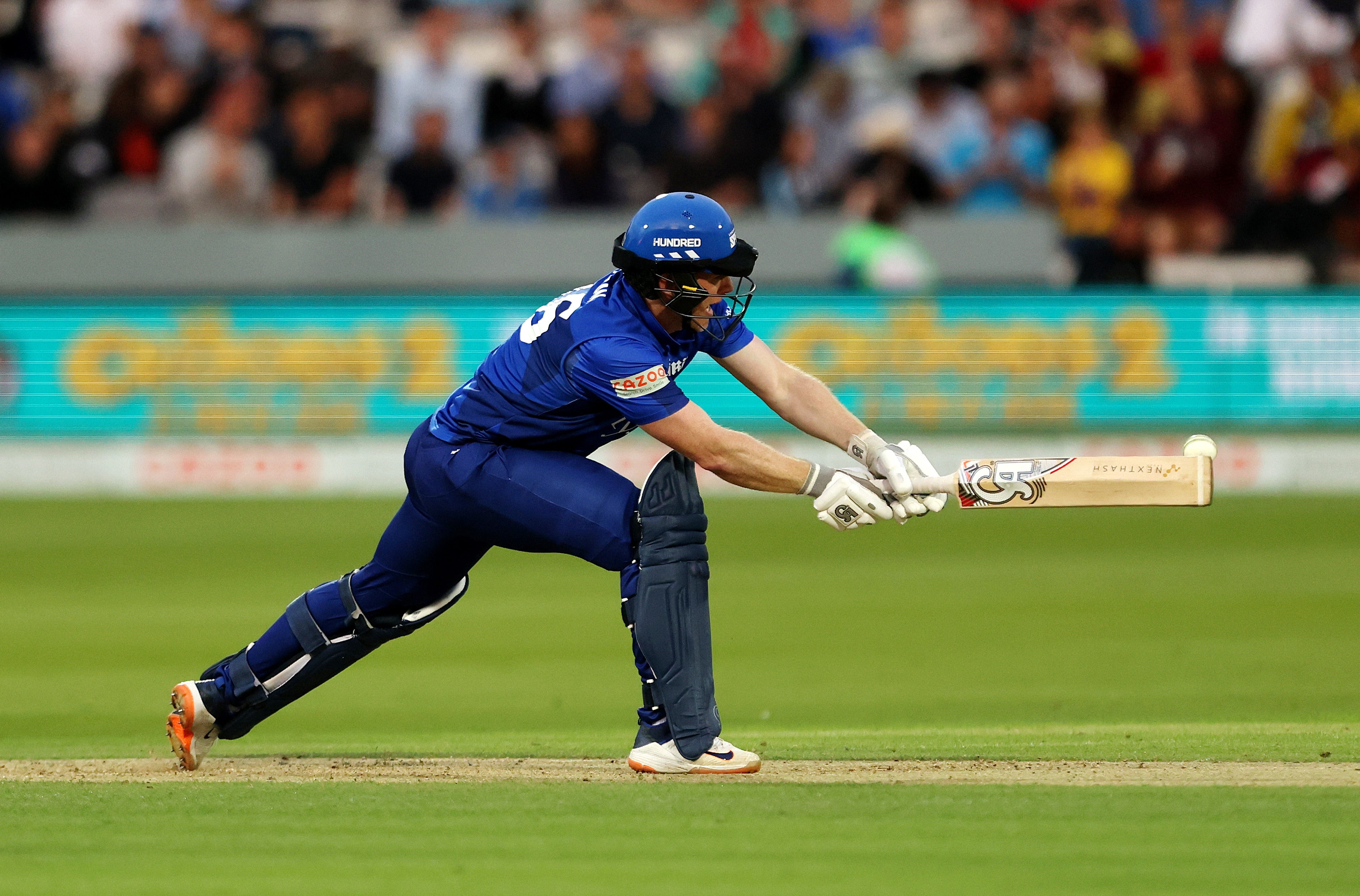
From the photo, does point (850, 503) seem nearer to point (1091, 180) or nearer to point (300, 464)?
point (300, 464)

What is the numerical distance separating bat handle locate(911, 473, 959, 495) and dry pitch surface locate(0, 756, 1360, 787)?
0.76m

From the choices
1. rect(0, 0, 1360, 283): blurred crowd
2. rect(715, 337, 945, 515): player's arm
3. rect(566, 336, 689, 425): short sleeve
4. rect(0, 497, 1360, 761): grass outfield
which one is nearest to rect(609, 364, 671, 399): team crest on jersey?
rect(566, 336, 689, 425): short sleeve

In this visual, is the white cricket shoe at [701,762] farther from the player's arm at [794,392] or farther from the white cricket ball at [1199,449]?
the white cricket ball at [1199,449]

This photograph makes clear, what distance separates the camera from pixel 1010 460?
18.6 ft

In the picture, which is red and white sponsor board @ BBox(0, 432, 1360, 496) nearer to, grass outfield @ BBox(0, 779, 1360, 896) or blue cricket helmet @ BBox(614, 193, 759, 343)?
blue cricket helmet @ BBox(614, 193, 759, 343)

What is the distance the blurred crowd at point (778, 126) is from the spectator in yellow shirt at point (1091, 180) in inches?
0.7

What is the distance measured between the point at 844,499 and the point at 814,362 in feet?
28.6

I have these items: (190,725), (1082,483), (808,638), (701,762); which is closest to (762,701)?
(808,638)

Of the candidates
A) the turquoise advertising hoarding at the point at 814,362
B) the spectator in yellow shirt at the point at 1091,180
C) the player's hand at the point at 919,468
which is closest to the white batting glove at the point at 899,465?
the player's hand at the point at 919,468

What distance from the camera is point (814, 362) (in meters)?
14.1

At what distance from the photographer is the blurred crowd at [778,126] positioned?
50.5 ft

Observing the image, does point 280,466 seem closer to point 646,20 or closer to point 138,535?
point 138,535

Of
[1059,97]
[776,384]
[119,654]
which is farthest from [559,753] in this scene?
[1059,97]

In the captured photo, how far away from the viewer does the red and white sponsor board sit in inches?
554
